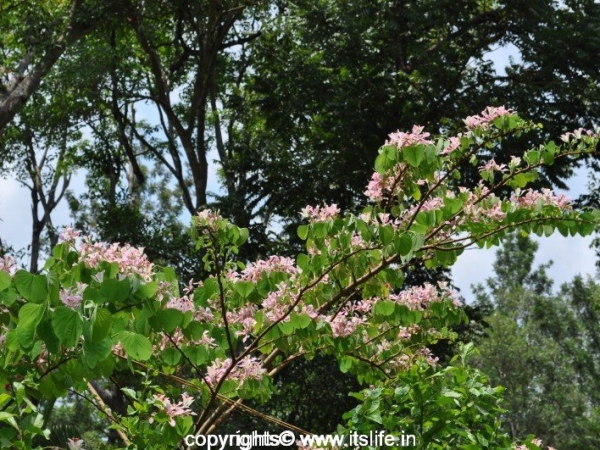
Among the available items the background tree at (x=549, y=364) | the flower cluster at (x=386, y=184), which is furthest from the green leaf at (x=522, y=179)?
the background tree at (x=549, y=364)

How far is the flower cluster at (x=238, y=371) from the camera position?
11.1ft

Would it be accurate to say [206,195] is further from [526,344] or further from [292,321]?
[526,344]

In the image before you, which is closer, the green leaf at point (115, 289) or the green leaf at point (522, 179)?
the green leaf at point (115, 289)

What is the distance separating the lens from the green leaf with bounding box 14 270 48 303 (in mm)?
1847

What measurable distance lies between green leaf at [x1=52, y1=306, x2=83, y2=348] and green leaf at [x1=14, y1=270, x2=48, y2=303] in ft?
0.46

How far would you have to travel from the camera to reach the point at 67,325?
5.67ft

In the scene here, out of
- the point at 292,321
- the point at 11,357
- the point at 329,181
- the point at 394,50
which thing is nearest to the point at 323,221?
the point at 292,321

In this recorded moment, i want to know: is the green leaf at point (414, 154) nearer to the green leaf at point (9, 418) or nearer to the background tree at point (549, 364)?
the green leaf at point (9, 418)

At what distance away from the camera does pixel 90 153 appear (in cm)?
1448

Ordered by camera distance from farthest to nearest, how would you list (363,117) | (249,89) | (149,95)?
(149,95), (249,89), (363,117)

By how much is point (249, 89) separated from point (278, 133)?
78 centimetres

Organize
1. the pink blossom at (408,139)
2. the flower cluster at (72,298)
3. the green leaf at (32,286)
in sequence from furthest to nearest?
the pink blossom at (408,139) < the flower cluster at (72,298) < the green leaf at (32,286)

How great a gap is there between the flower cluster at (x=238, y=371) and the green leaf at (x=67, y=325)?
169cm

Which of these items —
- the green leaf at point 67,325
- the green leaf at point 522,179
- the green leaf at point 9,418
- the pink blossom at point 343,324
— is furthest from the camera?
the pink blossom at point 343,324
